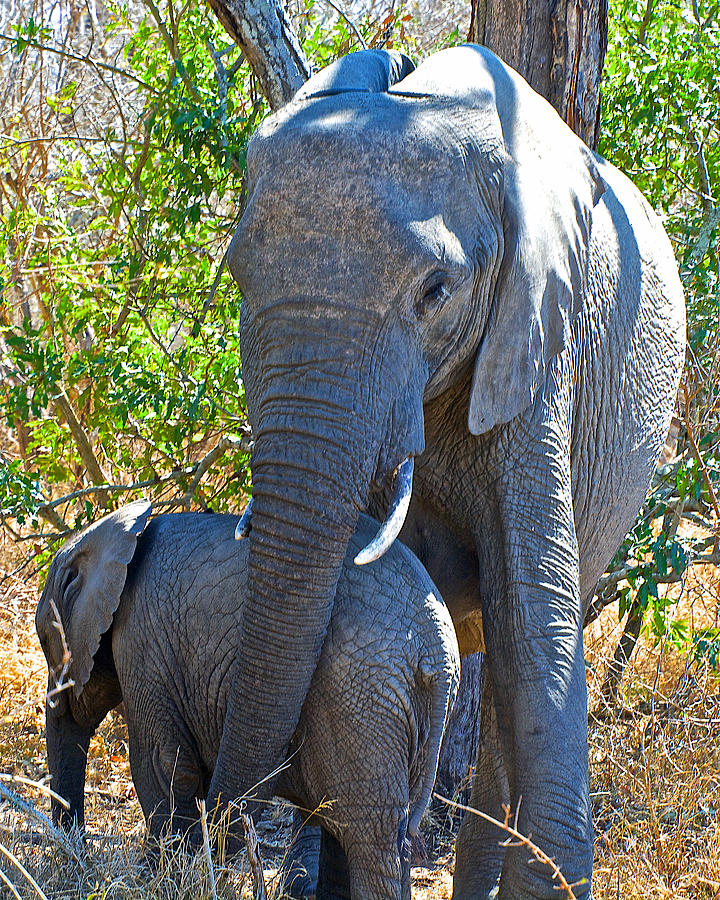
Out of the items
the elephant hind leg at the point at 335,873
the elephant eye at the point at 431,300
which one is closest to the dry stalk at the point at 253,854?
the elephant hind leg at the point at 335,873

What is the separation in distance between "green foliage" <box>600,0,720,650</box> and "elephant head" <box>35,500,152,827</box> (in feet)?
6.83

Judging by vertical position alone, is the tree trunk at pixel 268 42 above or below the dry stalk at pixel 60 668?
above

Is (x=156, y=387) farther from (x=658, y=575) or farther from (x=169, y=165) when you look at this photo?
(x=658, y=575)

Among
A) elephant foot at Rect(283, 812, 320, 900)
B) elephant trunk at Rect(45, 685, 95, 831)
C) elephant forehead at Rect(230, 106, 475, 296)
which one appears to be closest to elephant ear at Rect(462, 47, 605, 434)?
elephant forehead at Rect(230, 106, 475, 296)

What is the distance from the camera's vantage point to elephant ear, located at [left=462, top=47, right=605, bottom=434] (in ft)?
9.80

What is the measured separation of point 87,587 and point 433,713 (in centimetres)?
116

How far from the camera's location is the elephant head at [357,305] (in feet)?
9.01

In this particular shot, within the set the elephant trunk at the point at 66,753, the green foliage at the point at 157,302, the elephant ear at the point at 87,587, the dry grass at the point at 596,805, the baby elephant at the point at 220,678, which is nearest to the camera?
the baby elephant at the point at 220,678

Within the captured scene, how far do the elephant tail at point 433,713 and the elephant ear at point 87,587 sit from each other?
998mm

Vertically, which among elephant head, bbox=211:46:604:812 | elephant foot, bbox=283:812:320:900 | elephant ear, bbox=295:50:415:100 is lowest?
elephant foot, bbox=283:812:320:900

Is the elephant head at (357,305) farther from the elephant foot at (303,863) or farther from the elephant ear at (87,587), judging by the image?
the elephant foot at (303,863)

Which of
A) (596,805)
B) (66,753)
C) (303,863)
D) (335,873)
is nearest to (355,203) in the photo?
(335,873)

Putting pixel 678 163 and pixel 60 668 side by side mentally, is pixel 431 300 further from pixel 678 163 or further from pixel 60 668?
pixel 678 163

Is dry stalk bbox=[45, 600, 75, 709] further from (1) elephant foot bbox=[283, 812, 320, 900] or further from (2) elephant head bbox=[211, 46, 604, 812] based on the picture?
(1) elephant foot bbox=[283, 812, 320, 900]
